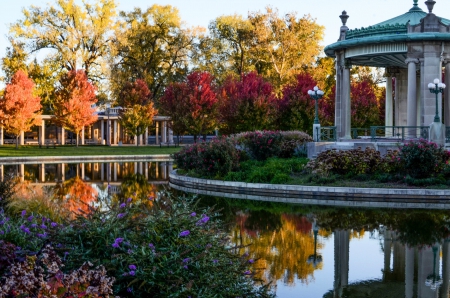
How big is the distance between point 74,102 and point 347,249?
44.2 metres

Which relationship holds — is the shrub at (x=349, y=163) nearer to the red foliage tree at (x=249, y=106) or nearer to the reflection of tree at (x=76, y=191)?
the reflection of tree at (x=76, y=191)

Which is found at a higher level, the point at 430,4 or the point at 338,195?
the point at 430,4

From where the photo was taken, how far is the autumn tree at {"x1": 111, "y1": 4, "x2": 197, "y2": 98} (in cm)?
6097

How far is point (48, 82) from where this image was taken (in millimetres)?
57781

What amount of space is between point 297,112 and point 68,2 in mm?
28876

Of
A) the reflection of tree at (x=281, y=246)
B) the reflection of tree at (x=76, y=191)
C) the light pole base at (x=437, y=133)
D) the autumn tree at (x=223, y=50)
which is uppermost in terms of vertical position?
the autumn tree at (x=223, y=50)

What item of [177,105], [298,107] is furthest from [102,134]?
[298,107]

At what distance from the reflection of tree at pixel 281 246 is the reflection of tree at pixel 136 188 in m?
4.76

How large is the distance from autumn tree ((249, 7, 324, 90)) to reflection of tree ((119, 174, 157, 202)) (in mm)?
29988

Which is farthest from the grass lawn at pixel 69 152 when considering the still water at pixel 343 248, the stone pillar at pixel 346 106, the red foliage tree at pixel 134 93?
the still water at pixel 343 248

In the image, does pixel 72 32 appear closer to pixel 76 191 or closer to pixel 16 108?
pixel 16 108

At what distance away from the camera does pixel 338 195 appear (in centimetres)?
1828

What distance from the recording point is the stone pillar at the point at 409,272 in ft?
25.7

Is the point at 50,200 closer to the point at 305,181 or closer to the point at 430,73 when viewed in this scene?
the point at 305,181
